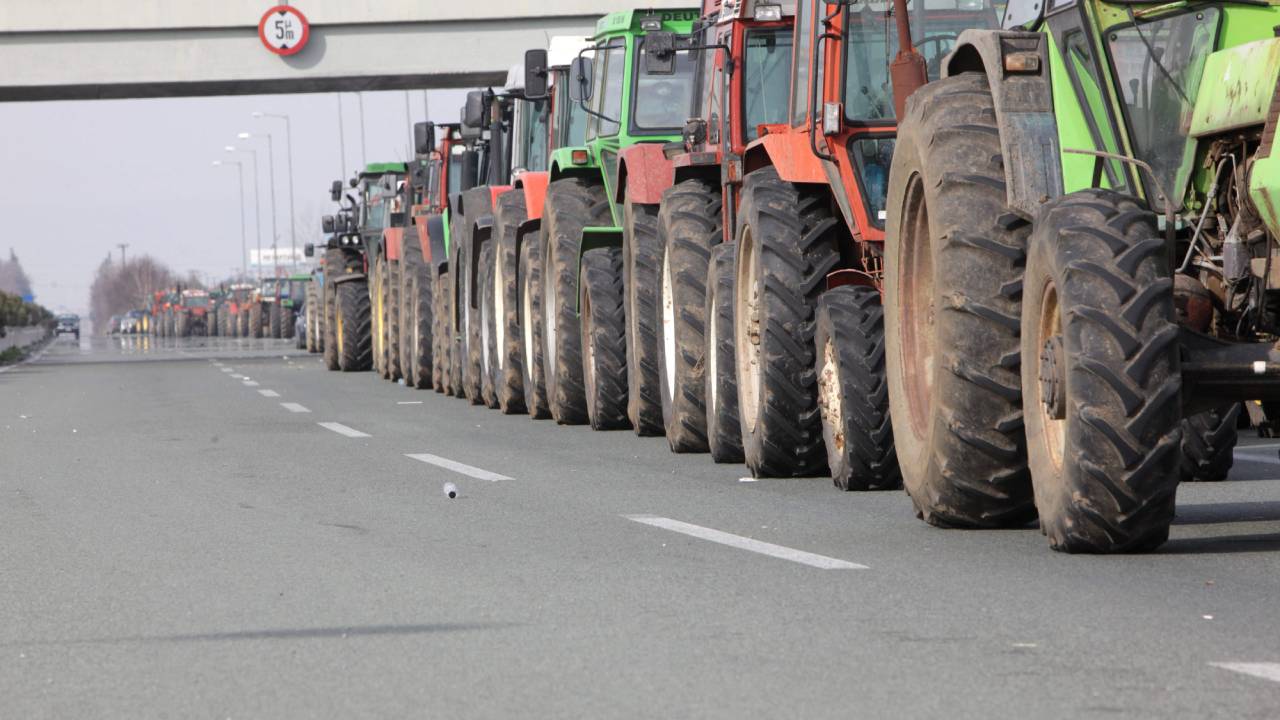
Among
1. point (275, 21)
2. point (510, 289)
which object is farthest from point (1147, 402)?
point (275, 21)

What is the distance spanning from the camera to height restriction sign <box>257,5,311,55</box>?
39.0m

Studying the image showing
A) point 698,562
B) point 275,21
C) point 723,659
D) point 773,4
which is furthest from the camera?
point 275,21

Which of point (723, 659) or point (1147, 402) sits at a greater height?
point (1147, 402)

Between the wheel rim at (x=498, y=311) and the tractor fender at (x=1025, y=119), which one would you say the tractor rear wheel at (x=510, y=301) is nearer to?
the wheel rim at (x=498, y=311)

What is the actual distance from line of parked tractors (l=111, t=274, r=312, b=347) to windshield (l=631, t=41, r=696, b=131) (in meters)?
39.2

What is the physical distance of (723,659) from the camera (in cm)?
571

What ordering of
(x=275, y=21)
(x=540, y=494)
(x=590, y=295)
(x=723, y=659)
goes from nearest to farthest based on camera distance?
(x=723, y=659) < (x=540, y=494) < (x=590, y=295) < (x=275, y=21)

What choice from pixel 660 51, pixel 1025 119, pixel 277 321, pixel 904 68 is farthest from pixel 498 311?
pixel 277 321

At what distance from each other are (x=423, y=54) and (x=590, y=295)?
939 inches

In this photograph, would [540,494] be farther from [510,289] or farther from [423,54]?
[423,54]

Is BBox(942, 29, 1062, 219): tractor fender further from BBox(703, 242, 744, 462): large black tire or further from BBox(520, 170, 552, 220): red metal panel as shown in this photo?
BBox(520, 170, 552, 220): red metal panel

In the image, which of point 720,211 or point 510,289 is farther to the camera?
point 510,289

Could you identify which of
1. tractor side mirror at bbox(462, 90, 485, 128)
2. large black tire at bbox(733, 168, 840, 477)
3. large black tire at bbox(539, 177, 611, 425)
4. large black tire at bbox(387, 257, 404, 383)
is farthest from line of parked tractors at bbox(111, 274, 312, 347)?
large black tire at bbox(733, 168, 840, 477)

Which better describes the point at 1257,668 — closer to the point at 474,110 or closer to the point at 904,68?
the point at 904,68
